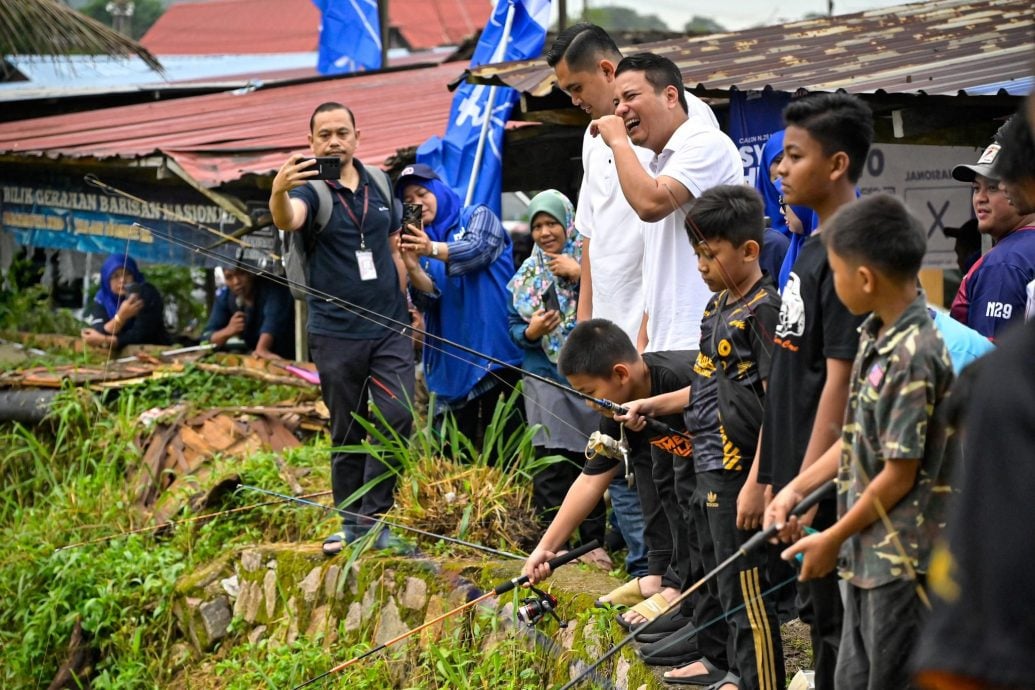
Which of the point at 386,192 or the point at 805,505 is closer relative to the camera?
the point at 805,505

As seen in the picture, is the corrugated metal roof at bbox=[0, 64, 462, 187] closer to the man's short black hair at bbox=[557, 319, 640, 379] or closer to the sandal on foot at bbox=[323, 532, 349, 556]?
the sandal on foot at bbox=[323, 532, 349, 556]

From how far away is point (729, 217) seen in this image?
4.22 metres

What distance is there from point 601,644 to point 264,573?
2.69 m

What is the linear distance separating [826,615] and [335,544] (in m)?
3.65

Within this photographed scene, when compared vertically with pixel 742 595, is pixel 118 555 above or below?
→ below

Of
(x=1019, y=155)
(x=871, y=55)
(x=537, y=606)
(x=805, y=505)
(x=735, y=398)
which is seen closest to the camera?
(x=1019, y=155)

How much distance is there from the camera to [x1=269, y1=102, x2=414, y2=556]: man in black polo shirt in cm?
640

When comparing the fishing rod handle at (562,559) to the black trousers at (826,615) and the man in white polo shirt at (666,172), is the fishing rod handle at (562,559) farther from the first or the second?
the black trousers at (826,615)

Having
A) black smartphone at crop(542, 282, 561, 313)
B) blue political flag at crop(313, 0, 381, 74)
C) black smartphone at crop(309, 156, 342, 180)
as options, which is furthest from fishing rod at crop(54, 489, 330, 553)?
blue political flag at crop(313, 0, 381, 74)

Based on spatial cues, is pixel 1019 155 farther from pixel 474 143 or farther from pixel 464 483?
pixel 474 143

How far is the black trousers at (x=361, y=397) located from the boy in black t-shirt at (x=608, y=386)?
1.81 meters

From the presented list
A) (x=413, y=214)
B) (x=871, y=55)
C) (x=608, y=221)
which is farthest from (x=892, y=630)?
(x=871, y=55)

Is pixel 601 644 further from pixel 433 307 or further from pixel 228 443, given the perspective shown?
pixel 228 443

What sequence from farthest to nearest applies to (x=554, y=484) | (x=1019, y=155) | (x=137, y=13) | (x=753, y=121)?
(x=137, y=13), (x=753, y=121), (x=554, y=484), (x=1019, y=155)
